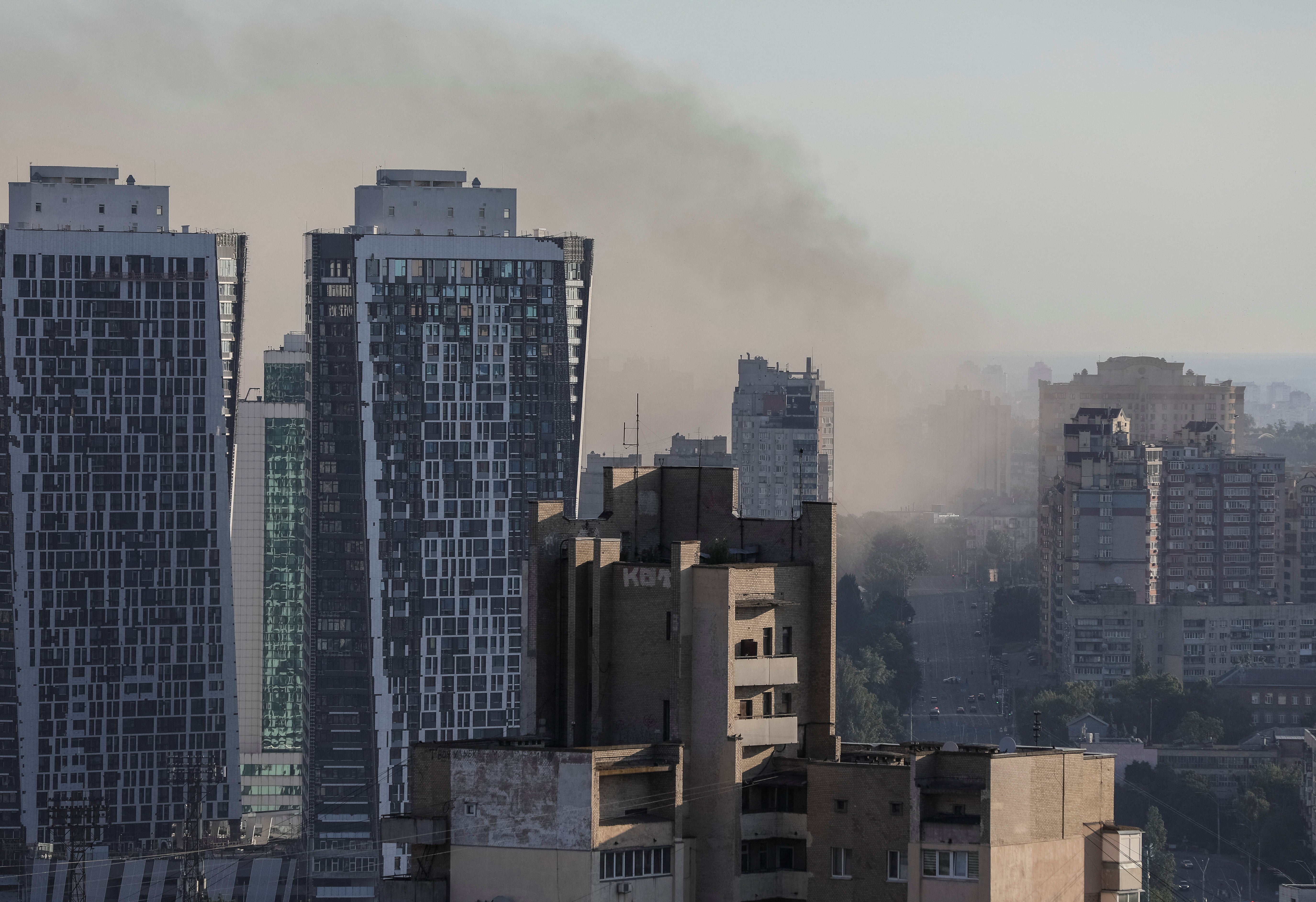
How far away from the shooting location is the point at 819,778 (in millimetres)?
52438

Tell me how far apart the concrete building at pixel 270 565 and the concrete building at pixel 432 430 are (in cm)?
2963

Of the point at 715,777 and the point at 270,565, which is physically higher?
the point at 270,565

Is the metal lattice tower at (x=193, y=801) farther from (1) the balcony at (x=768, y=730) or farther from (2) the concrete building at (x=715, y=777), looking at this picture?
(1) the balcony at (x=768, y=730)

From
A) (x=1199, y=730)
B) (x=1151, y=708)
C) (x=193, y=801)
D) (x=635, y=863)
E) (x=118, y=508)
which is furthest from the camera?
→ (x=1151, y=708)

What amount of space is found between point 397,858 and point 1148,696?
130173mm

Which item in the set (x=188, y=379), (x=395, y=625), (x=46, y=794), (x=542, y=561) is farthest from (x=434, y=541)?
(x=542, y=561)

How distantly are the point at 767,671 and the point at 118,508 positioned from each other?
106193 mm

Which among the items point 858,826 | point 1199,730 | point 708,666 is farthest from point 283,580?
point 858,826

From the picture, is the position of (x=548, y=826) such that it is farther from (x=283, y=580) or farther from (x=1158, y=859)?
(x=283, y=580)

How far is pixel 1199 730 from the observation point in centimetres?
18650

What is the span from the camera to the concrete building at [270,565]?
182 meters

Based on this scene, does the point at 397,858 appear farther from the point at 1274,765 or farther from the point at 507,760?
the point at 1274,765

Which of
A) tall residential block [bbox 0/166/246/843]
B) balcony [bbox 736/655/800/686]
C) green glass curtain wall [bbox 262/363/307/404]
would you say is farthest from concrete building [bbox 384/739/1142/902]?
green glass curtain wall [bbox 262/363/307/404]

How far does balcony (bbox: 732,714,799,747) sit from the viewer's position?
52969mm
